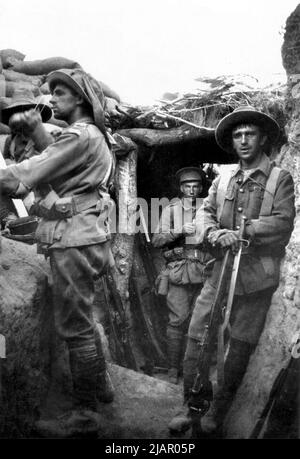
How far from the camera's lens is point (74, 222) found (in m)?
3.12

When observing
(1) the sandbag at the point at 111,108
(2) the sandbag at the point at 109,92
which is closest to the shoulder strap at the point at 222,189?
(1) the sandbag at the point at 111,108

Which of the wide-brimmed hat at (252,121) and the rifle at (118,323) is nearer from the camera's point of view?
the wide-brimmed hat at (252,121)

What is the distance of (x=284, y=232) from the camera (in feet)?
11.1

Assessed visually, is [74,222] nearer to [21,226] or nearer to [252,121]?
[21,226]

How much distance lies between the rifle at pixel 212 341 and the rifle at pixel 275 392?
43 cm

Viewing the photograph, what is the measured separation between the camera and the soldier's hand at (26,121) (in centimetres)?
393

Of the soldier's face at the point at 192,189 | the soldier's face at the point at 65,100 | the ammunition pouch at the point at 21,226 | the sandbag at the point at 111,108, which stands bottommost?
the soldier's face at the point at 192,189

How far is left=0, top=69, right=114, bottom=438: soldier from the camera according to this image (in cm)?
300

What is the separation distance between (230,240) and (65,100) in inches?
61.7

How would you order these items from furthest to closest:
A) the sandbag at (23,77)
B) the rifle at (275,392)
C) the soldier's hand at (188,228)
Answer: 1. the sandbag at (23,77)
2. the soldier's hand at (188,228)
3. the rifle at (275,392)

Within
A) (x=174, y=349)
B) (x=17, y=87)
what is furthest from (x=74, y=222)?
(x=17, y=87)

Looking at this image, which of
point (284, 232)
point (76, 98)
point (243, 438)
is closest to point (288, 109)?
point (284, 232)

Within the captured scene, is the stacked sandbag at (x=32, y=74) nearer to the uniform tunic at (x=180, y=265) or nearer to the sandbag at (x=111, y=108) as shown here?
the sandbag at (x=111, y=108)

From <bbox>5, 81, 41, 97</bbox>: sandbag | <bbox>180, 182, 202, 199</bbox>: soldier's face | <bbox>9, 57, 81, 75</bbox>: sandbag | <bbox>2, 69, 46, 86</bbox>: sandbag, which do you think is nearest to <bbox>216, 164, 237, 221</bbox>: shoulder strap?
<bbox>180, 182, 202, 199</bbox>: soldier's face
